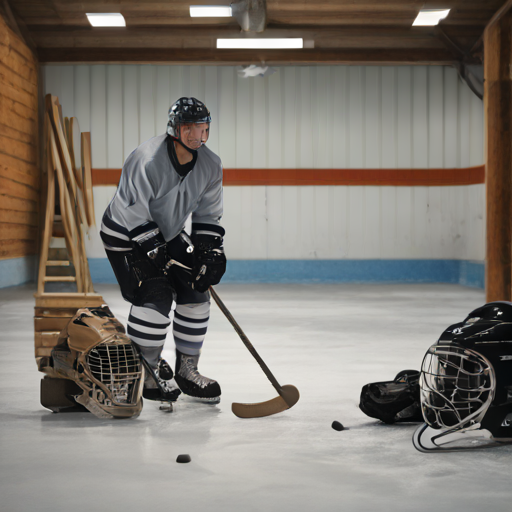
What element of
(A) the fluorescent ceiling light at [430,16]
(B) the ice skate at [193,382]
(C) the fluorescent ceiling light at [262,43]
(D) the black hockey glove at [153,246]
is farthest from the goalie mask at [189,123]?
(C) the fluorescent ceiling light at [262,43]

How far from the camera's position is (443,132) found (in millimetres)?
10648

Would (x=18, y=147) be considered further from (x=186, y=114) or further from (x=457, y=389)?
(x=457, y=389)

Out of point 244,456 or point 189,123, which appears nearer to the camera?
point 244,456

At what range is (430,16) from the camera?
28.4 feet

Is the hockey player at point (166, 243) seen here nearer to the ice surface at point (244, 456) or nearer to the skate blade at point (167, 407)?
the skate blade at point (167, 407)

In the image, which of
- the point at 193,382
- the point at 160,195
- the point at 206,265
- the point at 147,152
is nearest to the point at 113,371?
the point at 193,382

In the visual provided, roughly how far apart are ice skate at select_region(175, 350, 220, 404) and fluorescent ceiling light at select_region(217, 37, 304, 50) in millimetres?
7134

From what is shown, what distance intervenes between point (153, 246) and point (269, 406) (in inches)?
33.2

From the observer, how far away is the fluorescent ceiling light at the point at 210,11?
826cm

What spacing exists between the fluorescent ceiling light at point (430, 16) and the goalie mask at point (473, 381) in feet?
23.5

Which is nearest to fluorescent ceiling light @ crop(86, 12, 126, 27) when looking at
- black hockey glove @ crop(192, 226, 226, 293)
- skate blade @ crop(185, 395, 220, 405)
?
black hockey glove @ crop(192, 226, 226, 293)

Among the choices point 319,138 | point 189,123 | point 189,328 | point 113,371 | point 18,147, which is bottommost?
point 113,371

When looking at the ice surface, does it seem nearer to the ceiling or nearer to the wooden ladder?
the wooden ladder

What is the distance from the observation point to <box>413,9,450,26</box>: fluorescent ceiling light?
848 cm
